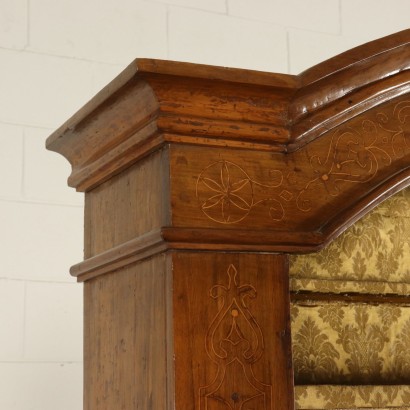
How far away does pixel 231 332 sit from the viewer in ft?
4.29

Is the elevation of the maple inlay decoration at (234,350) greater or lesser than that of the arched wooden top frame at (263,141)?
lesser

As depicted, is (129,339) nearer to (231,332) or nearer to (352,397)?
(231,332)

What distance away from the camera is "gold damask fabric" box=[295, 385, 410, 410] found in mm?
1365

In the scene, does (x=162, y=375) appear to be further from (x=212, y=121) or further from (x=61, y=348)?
(x=61, y=348)

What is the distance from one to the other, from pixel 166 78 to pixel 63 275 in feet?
4.21

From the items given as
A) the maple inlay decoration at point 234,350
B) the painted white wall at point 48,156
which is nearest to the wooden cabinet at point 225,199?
the maple inlay decoration at point 234,350

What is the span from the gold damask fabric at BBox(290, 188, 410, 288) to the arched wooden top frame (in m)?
0.06

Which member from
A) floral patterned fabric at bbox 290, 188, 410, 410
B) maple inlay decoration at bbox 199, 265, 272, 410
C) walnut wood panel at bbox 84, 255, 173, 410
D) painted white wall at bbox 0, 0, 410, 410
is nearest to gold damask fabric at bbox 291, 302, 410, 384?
floral patterned fabric at bbox 290, 188, 410, 410

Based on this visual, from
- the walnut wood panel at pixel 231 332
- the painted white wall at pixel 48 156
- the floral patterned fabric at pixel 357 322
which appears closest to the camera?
the walnut wood panel at pixel 231 332

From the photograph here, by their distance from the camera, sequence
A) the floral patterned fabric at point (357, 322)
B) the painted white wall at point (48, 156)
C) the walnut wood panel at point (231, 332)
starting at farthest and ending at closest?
1. the painted white wall at point (48, 156)
2. the floral patterned fabric at point (357, 322)
3. the walnut wood panel at point (231, 332)

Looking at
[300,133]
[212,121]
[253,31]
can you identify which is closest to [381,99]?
[300,133]

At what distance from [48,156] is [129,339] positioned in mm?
1170

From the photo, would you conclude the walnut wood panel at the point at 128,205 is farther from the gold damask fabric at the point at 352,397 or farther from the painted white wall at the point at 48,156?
the painted white wall at the point at 48,156

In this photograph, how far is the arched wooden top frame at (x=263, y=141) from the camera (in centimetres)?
132
